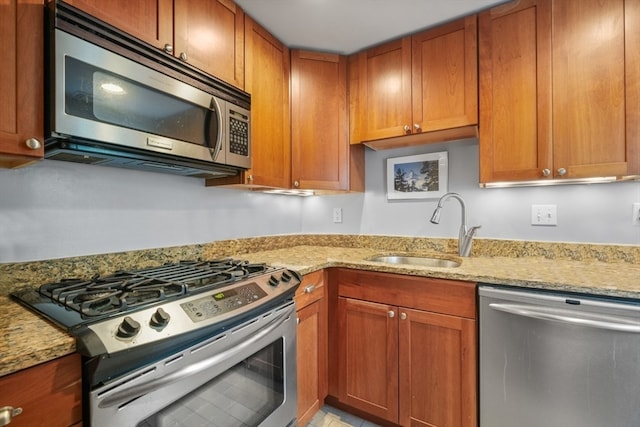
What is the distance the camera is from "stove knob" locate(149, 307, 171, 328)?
80cm

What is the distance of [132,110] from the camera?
109 centimetres

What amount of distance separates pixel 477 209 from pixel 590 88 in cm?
80

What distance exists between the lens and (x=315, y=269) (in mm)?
1577

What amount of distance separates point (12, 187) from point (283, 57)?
1.52 metres

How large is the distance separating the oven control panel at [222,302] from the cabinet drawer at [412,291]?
2.07 feet

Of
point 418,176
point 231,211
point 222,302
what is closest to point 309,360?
point 222,302

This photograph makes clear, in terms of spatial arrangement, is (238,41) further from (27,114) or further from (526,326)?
(526,326)

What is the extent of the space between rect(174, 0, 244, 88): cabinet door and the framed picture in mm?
1195

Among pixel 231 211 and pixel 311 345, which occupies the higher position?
pixel 231 211

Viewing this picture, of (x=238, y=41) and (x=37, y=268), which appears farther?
(x=238, y=41)

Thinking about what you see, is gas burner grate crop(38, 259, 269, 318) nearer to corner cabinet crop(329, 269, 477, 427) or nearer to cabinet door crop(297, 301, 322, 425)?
cabinet door crop(297, 301, 322, 425)

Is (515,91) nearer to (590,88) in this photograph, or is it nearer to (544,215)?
(590,88)

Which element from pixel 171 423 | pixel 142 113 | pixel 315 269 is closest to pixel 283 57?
pixel 142 113

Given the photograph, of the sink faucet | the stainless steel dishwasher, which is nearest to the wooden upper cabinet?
the sink faucet
